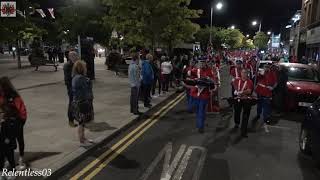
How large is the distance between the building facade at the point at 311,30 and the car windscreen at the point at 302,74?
16.2 meters

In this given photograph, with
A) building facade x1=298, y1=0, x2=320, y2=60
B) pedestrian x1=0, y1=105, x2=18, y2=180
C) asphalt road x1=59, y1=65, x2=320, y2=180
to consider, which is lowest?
asphalt road x1=59, y1=65, x2=320, y2=180

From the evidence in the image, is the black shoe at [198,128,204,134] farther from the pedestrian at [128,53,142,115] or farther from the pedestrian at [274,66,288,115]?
the pedestrian at [274,66,288,115]

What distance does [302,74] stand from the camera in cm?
1471

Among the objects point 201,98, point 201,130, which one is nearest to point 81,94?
point 201,98

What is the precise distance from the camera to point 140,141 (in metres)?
9.13

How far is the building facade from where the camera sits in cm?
3234

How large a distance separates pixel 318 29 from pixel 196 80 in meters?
24.9

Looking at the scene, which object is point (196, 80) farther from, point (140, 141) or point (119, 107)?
point (119, 107)

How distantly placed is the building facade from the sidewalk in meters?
20.1

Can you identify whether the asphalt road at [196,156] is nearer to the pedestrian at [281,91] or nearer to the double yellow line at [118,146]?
the double yellow line at [118,146]

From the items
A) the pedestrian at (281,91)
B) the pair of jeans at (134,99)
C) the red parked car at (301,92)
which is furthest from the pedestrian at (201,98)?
the red parked car at (301,92)

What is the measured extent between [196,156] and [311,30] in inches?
1207

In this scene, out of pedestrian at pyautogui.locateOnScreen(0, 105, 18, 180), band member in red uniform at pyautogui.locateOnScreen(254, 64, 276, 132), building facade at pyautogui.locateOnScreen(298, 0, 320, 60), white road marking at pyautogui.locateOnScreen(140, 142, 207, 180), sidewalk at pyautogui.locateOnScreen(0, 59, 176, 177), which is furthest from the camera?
building facade at pyautogui.locateOnScreen(298, 0, 320, 60)

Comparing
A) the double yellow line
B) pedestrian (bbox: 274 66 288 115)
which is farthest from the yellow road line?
pedestrian (bbox: 274 66 288 115)
